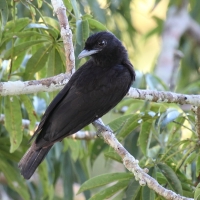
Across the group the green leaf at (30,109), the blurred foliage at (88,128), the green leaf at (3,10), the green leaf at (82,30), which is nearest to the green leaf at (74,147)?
the blurred foliage at (88,128)

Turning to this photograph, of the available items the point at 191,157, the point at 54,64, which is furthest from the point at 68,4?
the point at 191,157

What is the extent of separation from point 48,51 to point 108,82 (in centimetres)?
47

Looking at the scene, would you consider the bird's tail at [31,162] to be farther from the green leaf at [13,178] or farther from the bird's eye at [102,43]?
the bird's eye at [102,43]

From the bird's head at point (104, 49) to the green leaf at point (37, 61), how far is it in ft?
0.91

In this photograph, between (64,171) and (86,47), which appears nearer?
(86,47)

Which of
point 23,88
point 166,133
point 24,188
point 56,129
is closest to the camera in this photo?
point 23,88

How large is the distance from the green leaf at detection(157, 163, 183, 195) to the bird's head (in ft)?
3.05

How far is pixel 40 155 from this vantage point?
4246 mm

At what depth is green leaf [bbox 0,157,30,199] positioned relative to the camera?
4.84 meters

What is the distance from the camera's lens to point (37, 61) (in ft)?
14.7

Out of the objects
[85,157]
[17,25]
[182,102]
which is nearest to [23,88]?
[17,25]

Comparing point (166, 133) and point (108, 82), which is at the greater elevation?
point (108, 82)

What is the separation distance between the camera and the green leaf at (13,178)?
15.9 feet

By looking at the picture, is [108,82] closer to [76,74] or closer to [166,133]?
[76,74]
